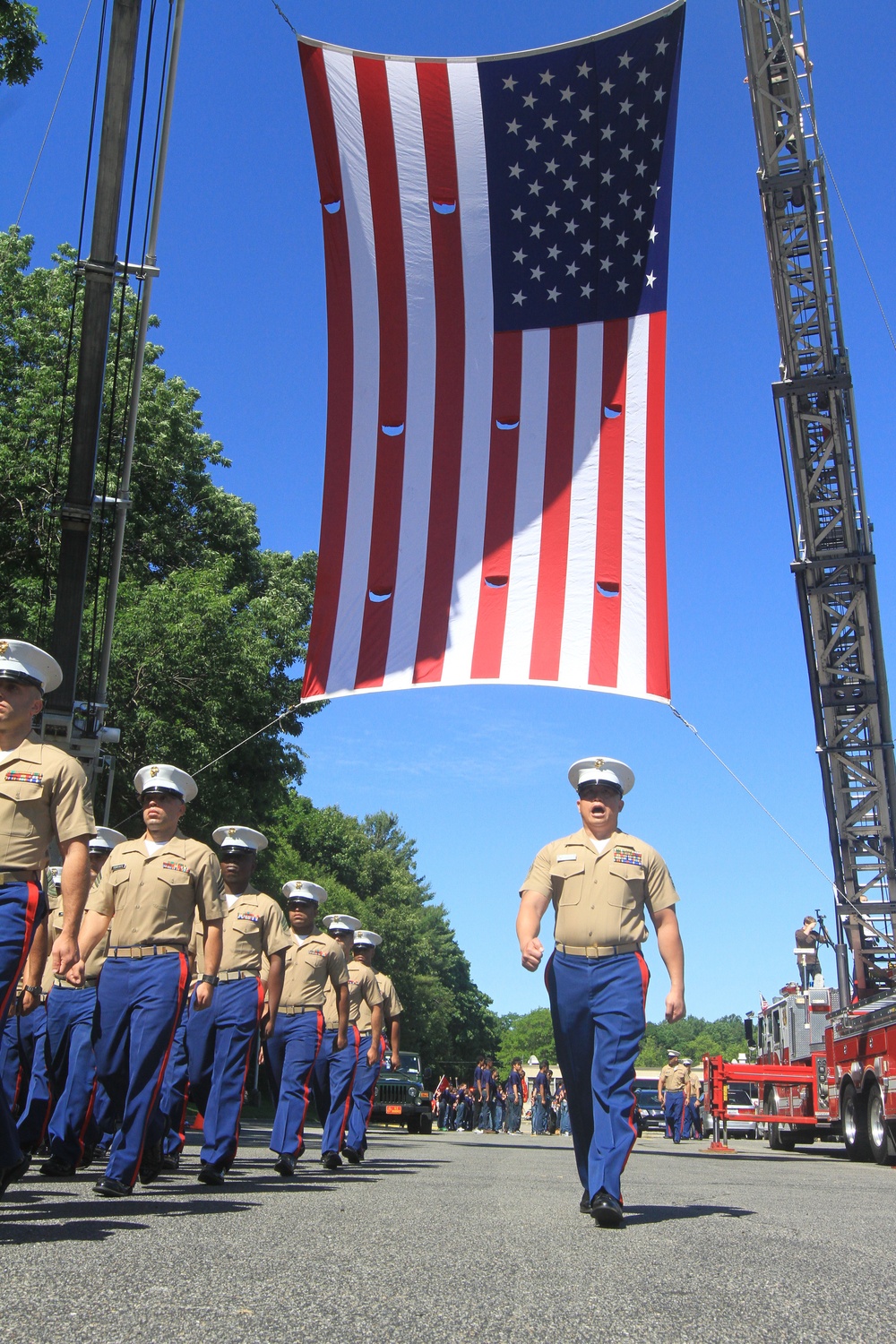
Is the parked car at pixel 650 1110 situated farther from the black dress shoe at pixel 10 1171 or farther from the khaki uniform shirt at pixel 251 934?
the black dress shoe at pixel 10 1171

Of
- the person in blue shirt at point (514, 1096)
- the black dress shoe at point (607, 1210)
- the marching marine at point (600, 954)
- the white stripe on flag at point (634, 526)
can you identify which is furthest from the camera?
the person in blue shirt at point (514, 1096)

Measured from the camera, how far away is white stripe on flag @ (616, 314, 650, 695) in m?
11.0

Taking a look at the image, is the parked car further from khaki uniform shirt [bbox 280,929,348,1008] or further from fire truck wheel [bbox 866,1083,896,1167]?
khaki uniform shirt [bbox 280,929,348,1008]

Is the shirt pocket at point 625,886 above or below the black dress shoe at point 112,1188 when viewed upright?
above

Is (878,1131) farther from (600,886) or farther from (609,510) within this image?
(600,886)

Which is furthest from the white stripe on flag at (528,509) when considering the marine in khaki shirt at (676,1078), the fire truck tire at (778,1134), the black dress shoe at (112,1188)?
the marine in khaki shirt at (676,1078)

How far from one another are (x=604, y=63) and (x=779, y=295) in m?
8.08

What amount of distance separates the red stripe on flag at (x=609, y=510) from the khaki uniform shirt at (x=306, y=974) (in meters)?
3.42

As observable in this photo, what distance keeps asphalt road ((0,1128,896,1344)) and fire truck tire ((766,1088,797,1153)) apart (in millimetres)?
14334

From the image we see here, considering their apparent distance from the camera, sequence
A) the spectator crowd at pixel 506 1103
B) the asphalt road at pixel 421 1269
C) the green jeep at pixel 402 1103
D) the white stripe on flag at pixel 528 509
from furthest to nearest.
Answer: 1. the spectator crowd at pixel 506 1103
2. the green jeep at pixel 402 1103
3. the white stripe on flag at pixel 528 509
4. the asphalt road at pixel 421 1269

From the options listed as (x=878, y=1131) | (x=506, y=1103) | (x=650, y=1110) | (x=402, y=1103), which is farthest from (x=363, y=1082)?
(x=650, y=1110)

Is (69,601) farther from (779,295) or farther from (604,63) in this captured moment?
(779,295)

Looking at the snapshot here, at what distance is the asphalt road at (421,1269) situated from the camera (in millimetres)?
2963

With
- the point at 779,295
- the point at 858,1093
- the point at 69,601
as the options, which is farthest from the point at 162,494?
the point at 858,1093
